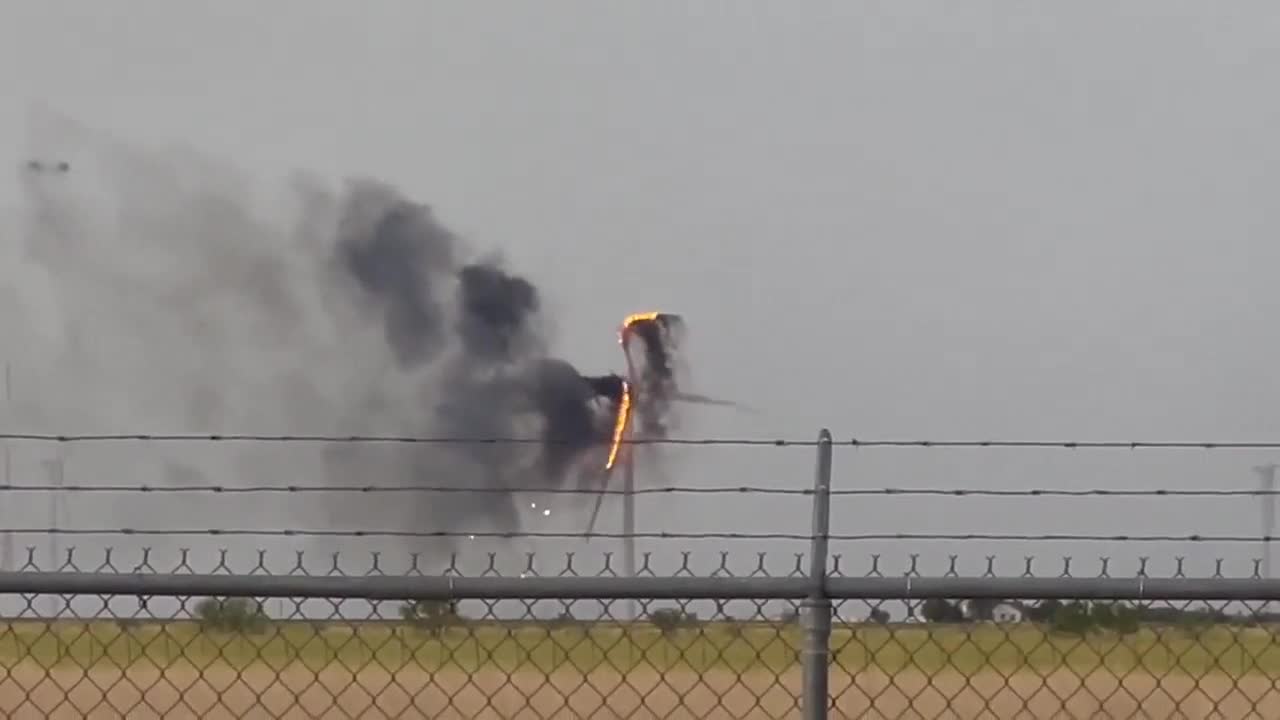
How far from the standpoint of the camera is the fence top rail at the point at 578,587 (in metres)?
5.19

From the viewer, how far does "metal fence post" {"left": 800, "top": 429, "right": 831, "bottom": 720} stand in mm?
5242

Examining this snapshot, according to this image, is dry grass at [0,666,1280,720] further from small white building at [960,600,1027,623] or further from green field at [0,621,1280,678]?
small white building at [960,600,1027,623]

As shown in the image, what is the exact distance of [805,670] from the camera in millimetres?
5328

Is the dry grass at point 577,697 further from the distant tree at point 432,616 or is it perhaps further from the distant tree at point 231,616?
the distant tree at point 432,616

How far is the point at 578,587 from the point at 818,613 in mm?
672

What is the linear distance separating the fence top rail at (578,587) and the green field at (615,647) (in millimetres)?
1177

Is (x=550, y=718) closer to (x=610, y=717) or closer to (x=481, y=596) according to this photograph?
(x=610, y=717)

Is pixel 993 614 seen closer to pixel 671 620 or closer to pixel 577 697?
pixel 671 620

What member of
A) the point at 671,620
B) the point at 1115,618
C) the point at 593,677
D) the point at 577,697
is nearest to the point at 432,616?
the point at 671,620

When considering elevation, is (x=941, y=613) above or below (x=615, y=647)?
above

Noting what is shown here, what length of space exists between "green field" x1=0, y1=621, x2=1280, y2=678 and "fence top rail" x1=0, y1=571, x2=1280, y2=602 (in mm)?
1177

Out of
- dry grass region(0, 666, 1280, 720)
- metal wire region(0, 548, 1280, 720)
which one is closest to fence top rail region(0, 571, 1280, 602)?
metal wire region(0, 548, 1280, 720)

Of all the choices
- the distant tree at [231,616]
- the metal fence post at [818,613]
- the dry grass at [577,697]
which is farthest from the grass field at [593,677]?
the metal fence post at [818,613]

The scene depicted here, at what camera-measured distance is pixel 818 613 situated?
5.29 metres
